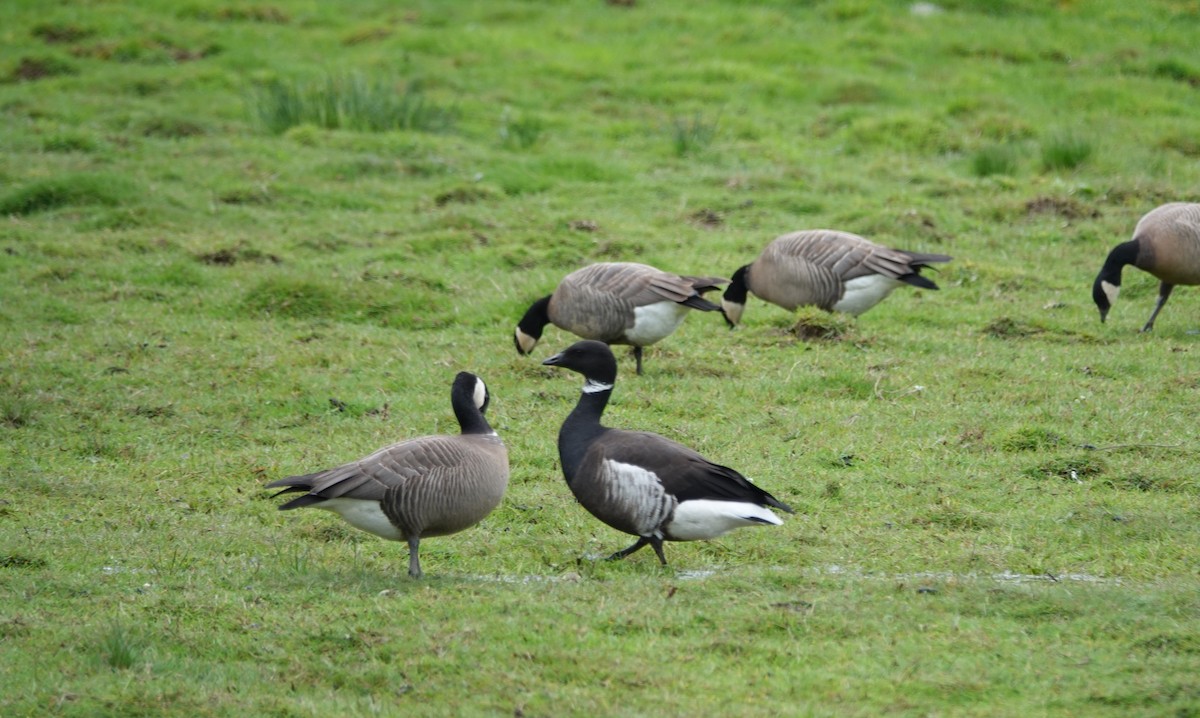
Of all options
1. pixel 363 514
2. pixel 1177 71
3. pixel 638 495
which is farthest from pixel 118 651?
pixel 1177 71

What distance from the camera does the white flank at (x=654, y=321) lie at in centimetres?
1145

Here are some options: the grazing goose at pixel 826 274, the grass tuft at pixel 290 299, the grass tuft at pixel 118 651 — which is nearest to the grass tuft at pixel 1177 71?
the grazing goose at pixel 826 274

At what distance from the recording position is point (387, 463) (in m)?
7.24

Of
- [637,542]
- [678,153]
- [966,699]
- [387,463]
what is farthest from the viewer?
[678,153]

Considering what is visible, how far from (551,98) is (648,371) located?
11.4 m

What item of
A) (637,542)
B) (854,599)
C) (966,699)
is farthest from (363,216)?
(966,699)

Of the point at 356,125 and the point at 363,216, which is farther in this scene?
the point at 356,125

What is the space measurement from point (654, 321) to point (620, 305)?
0.33m

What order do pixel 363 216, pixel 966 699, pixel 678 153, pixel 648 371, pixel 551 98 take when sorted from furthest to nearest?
pixel 551 98 → pixel 678 153 → pixel 363 216 → pixel 648 371 → pixel 966 699

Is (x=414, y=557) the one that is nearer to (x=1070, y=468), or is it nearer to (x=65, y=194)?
(x=1070, y=468)

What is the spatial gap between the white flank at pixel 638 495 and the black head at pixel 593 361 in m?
0.86

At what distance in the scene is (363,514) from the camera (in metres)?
7.19

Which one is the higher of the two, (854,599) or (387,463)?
(387,463)

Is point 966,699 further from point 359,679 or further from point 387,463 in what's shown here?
point 387,463
